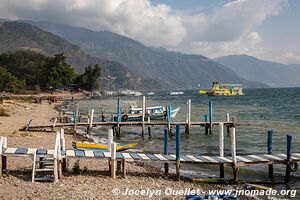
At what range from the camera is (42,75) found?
416 ft

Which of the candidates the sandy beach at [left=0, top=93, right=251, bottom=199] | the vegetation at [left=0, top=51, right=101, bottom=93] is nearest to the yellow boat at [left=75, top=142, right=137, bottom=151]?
the sandy beach at [left=0, top=93, right=251, bottom=199]

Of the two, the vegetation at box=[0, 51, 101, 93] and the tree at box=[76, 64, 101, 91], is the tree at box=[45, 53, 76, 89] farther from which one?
the tree at box=[76, 64, 101, 91]

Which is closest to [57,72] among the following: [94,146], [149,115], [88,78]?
[88,78]

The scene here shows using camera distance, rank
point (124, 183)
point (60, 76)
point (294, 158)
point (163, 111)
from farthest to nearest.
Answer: point (60, 76) → point (163, 111) → point (294, 158) → point (124, 183)

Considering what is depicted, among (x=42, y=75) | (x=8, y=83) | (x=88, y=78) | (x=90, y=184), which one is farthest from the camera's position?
(x=88, y=78)

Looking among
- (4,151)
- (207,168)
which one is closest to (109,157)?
(4,151)

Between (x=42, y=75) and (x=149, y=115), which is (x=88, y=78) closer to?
(x=42, y=75)

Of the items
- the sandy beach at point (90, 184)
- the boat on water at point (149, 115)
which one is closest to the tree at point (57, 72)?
the boat on water at point (149, 115)

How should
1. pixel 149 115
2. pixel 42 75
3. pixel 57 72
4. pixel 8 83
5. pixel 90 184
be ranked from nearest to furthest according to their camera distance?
pixel 90 184 < pixel 149 115 < pixel 8 83 < pixel 57 72 < pixel 42 75

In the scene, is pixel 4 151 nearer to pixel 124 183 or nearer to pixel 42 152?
pixel 42 152

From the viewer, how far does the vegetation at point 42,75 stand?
10546 centimetres

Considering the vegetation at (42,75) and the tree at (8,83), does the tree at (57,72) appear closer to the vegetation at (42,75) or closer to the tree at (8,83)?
the vegetation at (42,75)

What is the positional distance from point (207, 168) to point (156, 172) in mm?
3247

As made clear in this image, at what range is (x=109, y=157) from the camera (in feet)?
49.5
